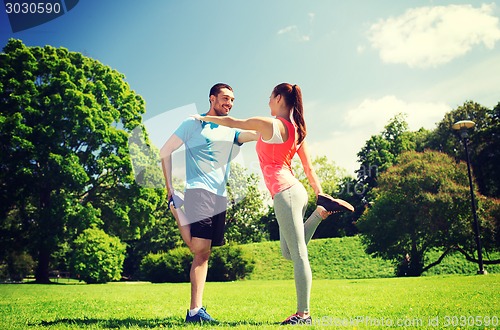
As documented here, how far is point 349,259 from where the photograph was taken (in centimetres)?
3014

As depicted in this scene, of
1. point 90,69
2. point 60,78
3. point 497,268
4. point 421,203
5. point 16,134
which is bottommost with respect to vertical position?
point 497,268

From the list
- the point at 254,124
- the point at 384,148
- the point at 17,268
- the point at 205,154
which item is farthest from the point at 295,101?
the point at 384,148

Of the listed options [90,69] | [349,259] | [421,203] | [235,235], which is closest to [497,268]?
[421,203]

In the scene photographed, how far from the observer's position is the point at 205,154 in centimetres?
461

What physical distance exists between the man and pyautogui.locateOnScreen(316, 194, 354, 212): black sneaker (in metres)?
1.20

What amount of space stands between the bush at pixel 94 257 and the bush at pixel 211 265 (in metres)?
4.68

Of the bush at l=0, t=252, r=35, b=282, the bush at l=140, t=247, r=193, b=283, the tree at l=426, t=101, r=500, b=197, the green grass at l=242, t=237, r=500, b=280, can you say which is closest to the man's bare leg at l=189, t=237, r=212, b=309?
the bush at l=140, t=247, r=193, b=283

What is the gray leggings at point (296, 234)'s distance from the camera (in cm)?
379

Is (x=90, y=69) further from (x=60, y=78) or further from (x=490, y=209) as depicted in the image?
(x=490, y=209)

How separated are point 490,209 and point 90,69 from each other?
25.9 meters

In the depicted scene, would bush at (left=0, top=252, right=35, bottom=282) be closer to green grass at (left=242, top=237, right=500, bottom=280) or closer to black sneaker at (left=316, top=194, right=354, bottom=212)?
green grass at (left=242, top=237, right=500, bottom=280)

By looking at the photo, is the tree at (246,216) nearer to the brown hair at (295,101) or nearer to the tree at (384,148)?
the tree at (384,148)

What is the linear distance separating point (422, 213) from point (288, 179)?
20797 millimetres

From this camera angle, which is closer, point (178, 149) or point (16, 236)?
point (178, 149)
